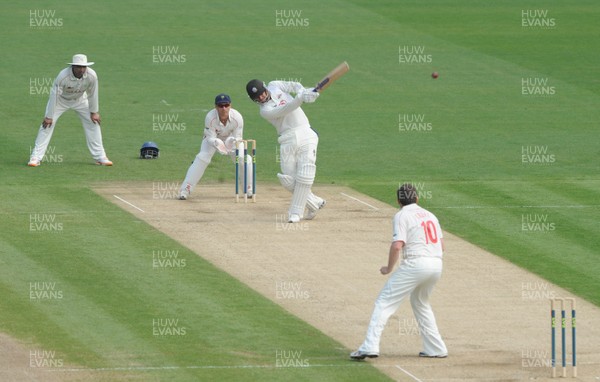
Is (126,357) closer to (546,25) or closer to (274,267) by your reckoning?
(274,267)

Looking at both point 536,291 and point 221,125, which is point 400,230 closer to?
point 536,291

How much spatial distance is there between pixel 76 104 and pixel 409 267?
45.5ft

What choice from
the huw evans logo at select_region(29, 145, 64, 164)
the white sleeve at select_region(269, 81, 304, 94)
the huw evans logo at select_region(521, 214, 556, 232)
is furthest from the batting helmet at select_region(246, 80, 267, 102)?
the huw evans logo at select_region(29, 145, 64, 164)

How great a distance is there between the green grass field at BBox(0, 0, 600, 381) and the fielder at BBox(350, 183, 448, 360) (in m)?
0.49

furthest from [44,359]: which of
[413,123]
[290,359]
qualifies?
[413,123]

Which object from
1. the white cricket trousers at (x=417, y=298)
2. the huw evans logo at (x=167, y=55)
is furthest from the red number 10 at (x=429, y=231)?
the huw evans logo at (x=167, y=55)

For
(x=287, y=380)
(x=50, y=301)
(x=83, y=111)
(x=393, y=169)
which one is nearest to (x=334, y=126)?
(x=393, y=169)

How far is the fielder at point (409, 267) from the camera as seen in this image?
1789 centimetres

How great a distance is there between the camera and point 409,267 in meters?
17.9

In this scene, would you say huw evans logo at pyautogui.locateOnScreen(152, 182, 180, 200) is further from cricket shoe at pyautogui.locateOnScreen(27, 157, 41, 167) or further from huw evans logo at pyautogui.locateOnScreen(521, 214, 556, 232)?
huw evans logo at pyautogui.locateOnScreen(521, 214, 556, 232)

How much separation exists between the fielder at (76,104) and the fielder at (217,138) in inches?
134

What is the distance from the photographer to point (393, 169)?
1216 inches

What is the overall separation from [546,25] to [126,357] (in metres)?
31.5

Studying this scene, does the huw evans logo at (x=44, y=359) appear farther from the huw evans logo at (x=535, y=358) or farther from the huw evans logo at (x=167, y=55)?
the huw evans logo at (x=167, y=55)
